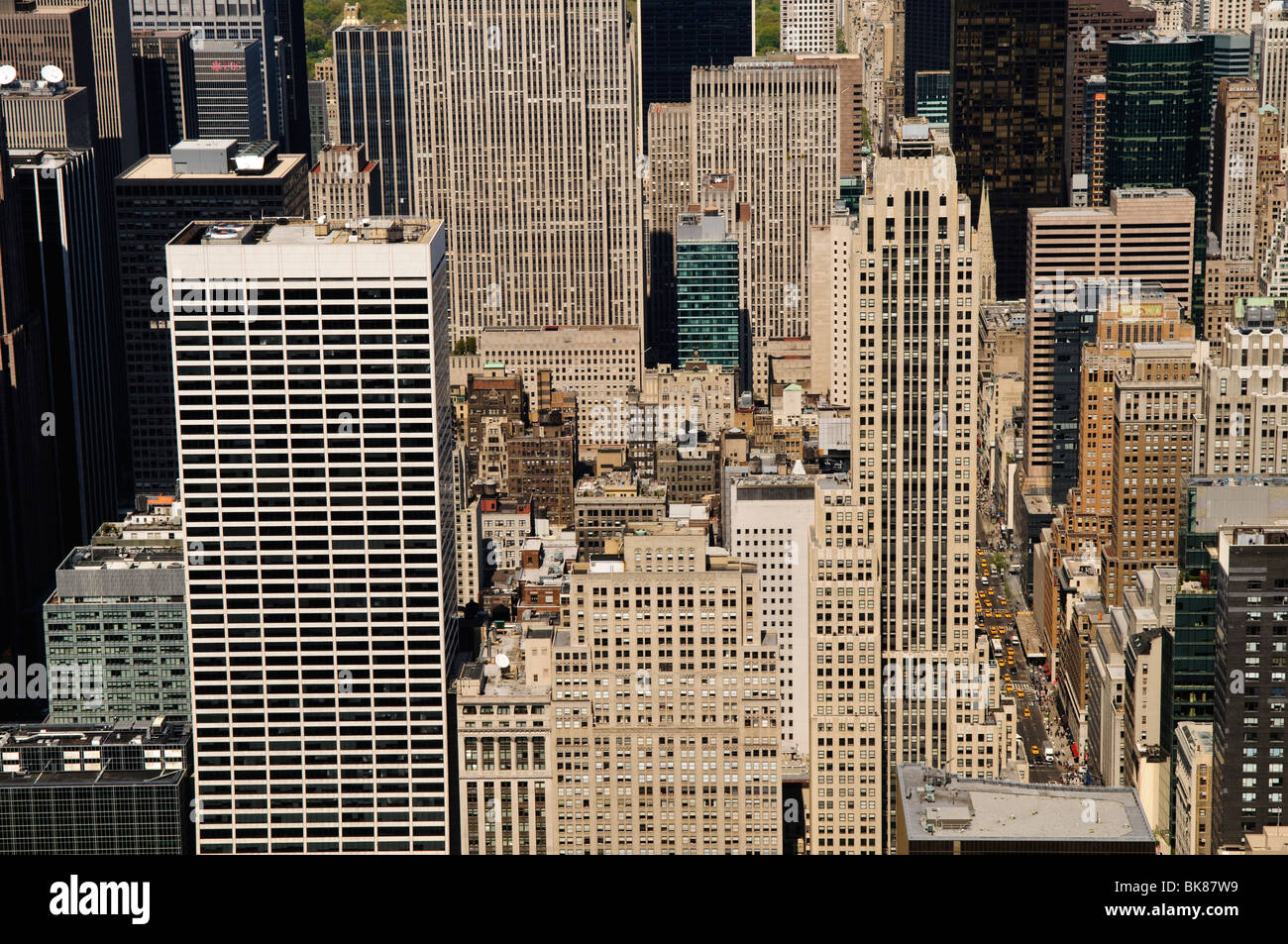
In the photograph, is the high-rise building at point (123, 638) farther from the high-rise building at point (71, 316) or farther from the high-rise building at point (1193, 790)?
the high-rise building at point (1193, 790)

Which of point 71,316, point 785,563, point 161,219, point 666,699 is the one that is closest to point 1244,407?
point 785,563

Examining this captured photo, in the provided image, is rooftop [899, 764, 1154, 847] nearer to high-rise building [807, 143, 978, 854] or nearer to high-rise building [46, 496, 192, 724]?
high-rise building [807, 143, 978, 854]

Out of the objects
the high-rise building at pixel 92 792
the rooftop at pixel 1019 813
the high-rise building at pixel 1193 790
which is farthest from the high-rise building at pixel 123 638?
the high-rise building at pixel 1193 790

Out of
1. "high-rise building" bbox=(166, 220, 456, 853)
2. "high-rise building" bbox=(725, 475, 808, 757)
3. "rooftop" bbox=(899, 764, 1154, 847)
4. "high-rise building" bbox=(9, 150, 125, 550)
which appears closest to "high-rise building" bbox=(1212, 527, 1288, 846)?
"rooftop" bbox=(899, 764, 1154, 847)

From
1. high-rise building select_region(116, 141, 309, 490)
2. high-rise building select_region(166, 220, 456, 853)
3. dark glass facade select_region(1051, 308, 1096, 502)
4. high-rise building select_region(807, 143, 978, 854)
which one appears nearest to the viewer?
high-rise building select_region(166, 220, 456, 853)
